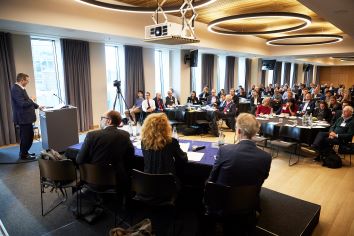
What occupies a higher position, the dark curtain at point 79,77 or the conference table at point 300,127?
the dark curtain at point 79,77

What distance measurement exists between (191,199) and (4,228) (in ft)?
7.03

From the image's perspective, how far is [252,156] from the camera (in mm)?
1938

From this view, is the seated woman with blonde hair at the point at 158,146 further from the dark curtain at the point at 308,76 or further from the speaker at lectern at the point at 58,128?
the dark curtain at the point at 308,76

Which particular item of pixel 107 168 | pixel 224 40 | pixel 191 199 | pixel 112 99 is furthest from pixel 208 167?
pixel 224 40

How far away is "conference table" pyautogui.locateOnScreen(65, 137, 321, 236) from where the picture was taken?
2615 mm

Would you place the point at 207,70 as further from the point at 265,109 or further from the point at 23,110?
the point at 23,110

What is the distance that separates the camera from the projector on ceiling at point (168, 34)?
9.40 feet

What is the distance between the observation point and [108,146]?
8.41 feet

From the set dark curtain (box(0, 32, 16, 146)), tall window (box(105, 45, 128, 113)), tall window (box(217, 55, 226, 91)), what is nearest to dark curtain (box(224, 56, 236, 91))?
tall window (box(217, 55, 226, 91))

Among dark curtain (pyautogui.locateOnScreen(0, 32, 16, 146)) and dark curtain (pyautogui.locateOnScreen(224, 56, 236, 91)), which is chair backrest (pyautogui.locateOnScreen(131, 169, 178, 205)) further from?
dark curtain (pyautogui.locateOnScreen(224, 56, 236, 91))

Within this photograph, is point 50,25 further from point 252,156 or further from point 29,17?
point 252,156

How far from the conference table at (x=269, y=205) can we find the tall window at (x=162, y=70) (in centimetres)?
734

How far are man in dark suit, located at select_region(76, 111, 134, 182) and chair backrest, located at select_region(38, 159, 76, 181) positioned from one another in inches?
4.8

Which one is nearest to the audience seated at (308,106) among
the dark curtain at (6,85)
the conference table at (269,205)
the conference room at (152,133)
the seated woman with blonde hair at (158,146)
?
the conference room at (152,133)
